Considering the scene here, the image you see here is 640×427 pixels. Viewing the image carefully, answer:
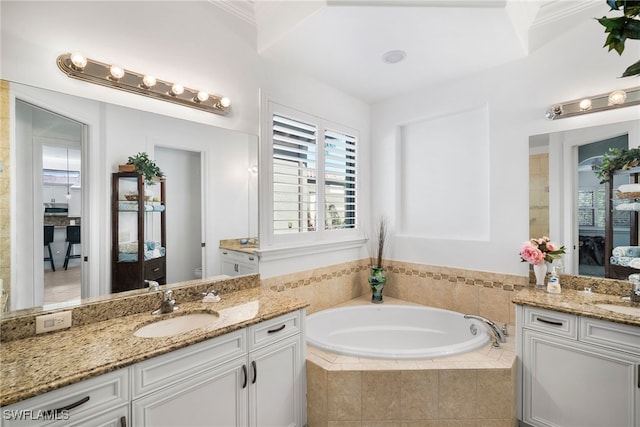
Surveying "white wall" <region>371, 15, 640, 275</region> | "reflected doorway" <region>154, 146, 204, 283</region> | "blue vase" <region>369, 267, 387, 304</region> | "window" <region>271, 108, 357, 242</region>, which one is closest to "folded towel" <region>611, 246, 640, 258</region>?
"white wall" <region>371, 15, 640, 275</region>

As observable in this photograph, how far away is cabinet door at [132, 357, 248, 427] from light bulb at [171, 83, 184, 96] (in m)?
1.63

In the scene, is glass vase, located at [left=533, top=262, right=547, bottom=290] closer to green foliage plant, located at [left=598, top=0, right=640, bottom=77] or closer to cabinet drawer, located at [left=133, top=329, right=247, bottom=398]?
green foliage plant, located at [left=598, top=0, right=640, bottom=77]

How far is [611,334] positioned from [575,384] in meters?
0.38

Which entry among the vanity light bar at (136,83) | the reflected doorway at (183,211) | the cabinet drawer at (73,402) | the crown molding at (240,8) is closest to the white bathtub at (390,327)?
the reflected doorway at (183,211)

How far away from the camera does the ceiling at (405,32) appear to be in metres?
1.80

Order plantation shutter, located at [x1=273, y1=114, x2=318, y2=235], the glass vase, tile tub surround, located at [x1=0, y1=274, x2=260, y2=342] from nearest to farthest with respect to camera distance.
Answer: tile tub surround, located at [x1=0, y1=274, x2=260, y2=342] → the glass vase → plantation shutter, located at [x1=273, y1=114, x2=318, y2=235]

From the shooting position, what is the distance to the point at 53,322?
1413 millimetres

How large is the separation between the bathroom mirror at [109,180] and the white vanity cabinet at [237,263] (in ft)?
0.18

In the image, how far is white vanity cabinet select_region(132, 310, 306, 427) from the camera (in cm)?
127

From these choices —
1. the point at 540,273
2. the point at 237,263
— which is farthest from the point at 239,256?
the point at 540,273

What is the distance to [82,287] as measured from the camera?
5.10 feet

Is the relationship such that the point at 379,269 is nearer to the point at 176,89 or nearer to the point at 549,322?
the point at 549,322

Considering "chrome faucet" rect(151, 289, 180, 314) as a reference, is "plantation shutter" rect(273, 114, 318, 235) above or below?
above

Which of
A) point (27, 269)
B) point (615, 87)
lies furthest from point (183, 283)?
point (615, 87)
